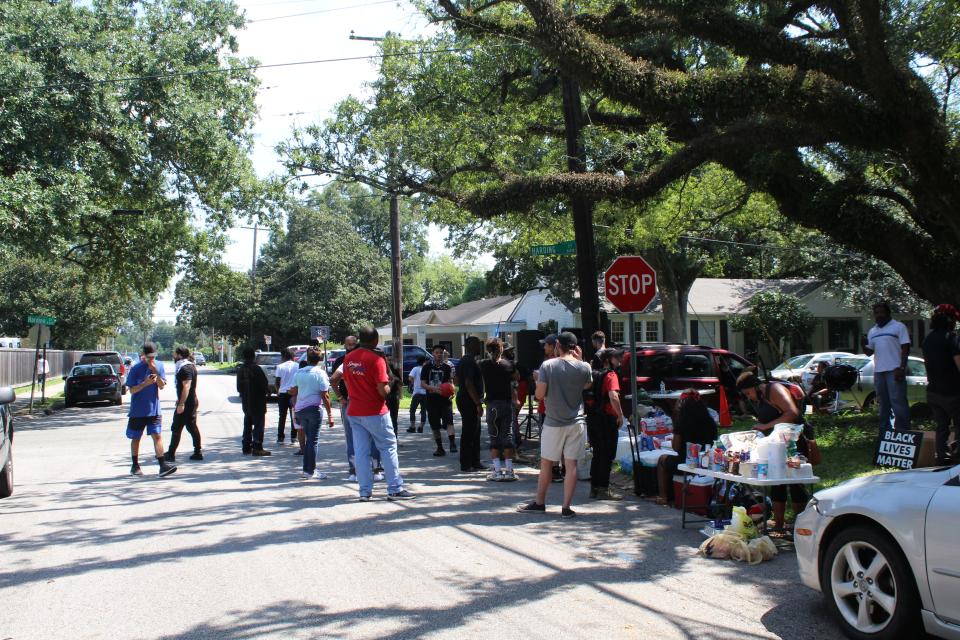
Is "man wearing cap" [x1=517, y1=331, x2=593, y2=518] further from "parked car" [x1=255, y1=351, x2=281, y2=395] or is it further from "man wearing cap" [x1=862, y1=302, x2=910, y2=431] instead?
"parked car" [x1=255, y1=351, x2=281, y2=395]

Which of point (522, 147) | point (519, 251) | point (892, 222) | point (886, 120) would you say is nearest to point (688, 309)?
point (519, 251)

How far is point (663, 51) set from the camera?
14.5 meters

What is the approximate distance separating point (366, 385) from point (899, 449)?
5742mm

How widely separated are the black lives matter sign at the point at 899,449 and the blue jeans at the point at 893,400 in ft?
5.99

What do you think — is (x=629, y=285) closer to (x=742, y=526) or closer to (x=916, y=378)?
(x=742, y=526)

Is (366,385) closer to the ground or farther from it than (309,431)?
farther from it

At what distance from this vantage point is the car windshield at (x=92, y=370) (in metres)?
27.4

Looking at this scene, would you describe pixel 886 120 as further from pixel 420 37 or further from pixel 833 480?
pixel 420 37

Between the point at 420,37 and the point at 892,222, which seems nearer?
the point at 892,222

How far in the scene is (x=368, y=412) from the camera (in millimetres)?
9055

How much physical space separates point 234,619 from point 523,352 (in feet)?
34.2

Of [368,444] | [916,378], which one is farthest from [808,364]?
[368,444]

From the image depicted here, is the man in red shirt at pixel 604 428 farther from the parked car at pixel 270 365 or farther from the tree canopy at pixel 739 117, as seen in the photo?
the parked car at pixel 270 365

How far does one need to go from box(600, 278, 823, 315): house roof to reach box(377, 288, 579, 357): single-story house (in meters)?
2.44
